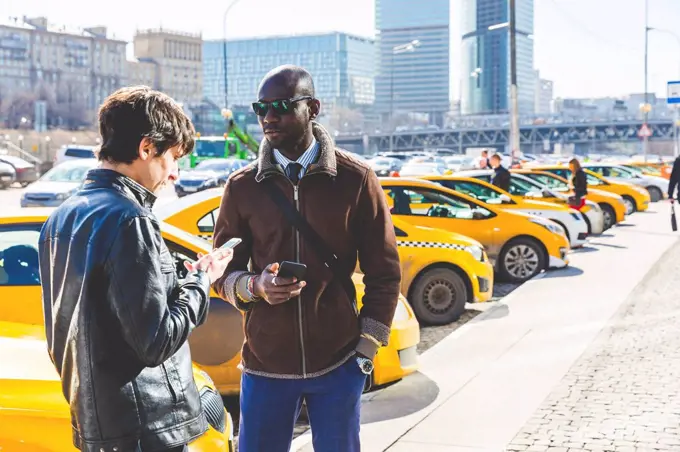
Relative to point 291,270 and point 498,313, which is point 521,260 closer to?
point 498,313

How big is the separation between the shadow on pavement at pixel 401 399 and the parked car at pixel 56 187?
16861 millimetres

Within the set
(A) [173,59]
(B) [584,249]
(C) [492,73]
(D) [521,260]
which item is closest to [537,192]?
(B) [584,249]

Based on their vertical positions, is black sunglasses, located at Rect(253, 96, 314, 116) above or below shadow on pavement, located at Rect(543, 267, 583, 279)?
above

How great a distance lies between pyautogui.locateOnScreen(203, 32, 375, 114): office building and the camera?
7352 inches

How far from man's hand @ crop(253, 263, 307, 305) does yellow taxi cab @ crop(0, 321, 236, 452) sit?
0.59m


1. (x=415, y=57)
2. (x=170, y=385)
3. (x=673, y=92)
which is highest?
(x=415, y=57)

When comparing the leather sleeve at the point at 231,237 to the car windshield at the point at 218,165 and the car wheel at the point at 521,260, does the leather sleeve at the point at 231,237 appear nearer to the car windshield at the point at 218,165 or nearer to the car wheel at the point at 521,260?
the car wheel at the point at 521,260

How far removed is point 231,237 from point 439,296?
6.87 meters

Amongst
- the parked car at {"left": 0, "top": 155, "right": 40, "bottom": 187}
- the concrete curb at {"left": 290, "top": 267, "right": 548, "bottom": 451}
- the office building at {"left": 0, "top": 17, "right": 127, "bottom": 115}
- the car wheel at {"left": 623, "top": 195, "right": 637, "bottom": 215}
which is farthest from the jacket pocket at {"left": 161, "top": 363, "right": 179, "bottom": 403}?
the office building at {"left": 0, "top": 17, "right": 127, "bottom": 115}

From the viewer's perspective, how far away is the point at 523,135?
157 meters

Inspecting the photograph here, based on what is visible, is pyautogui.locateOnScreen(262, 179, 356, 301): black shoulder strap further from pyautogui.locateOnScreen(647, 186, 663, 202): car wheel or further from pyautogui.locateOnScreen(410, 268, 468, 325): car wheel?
pyautogui.locateOnScreen(647, 186, 663, 202): car wheel

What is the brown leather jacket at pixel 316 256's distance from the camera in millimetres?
3311

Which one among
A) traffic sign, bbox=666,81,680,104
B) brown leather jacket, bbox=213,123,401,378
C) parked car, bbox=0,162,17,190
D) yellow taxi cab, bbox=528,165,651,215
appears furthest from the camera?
parked car, bbox=0,162,17,190

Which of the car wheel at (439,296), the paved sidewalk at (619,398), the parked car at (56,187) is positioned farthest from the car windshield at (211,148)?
the paved sidewalk at (619,398)
